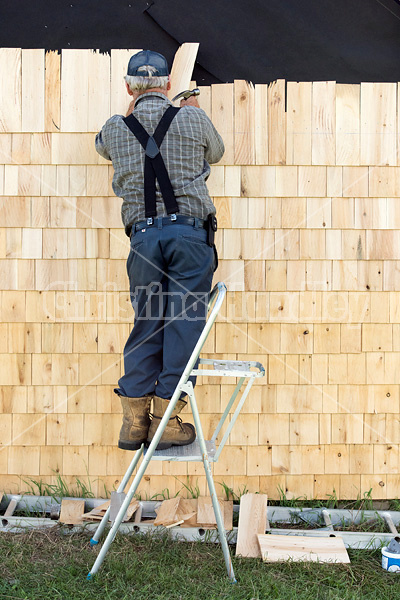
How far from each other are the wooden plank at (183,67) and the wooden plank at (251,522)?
8.03ft

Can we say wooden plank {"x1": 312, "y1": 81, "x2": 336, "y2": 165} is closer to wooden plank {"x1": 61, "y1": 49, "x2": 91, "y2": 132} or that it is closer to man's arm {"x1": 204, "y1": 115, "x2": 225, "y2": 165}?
man's arm {"x1": 204, "y1": 115, "x2": 225, "y2": 165}

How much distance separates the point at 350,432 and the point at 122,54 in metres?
2.68

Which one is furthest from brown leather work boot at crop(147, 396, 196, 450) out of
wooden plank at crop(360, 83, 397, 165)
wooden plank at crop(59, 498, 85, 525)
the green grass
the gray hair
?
wooden plank at crop(360, 83, 397, 165)

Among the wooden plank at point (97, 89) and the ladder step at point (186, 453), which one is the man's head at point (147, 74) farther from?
the ladder step at point (186, 453)

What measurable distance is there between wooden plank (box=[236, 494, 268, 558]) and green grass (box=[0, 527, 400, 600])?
9 centimetres

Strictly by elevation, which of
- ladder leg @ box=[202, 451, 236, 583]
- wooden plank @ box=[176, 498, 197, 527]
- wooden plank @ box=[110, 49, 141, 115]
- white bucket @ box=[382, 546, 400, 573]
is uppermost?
wooden plank @ box=[110, 49, 141, 115]

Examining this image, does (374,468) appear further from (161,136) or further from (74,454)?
(161,136)

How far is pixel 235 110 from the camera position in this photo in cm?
361

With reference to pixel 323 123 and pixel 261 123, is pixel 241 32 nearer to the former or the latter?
pixel 261 123

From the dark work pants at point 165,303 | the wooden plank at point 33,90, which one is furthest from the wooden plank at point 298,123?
the wooden plank at point 33,90

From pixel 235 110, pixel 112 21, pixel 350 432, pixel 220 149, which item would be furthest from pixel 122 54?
pixel 350 432

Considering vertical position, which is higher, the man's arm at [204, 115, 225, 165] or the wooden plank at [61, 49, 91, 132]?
the wooden plank at [61, 49, 91, 132]

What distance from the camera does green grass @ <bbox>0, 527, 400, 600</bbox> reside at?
272 centimetres

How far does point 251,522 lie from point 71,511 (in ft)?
3.44
